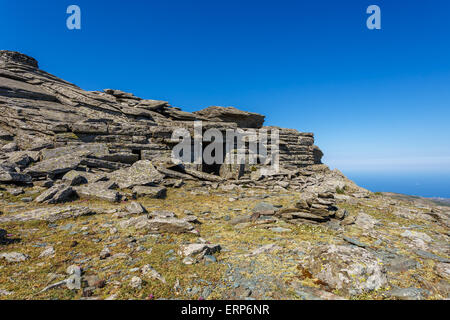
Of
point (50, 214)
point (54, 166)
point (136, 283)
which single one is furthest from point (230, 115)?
point (136, 283)

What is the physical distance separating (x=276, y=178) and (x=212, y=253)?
47.8 feet

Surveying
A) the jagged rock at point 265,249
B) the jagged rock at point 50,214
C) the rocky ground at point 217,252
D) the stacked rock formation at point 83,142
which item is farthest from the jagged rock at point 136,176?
the jagged rock at point 265,249

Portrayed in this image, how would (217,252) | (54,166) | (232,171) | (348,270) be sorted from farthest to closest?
(232,171)
(54,166)
(217,252)
(348,270)

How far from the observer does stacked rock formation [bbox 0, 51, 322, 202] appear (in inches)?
547

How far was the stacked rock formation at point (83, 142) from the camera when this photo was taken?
13.9 m

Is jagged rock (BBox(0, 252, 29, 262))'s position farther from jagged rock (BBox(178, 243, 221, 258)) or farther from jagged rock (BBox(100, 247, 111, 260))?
jagged rock (BBox(178, 243, 221, 258))

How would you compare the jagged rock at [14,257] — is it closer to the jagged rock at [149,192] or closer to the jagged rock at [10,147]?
the jagged rock at [149,192]

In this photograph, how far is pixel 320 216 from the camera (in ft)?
31.4

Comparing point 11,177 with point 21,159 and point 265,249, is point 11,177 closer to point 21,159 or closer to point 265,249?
point 21,159

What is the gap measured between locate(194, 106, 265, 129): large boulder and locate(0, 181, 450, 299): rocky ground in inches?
941

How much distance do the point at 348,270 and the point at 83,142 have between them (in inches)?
844

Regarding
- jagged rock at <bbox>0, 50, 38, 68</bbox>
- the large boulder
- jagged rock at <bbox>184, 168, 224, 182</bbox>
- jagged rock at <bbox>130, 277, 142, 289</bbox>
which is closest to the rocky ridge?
jagged rock at <bbox>130, 277, 142, 289</bbox>

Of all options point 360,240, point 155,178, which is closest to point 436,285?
point 360,240

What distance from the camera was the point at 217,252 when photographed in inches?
252
